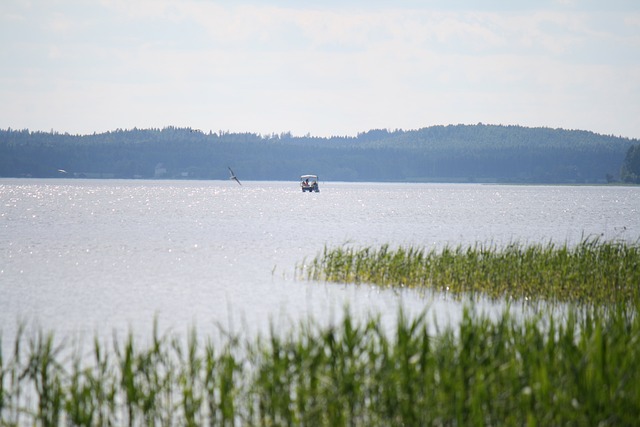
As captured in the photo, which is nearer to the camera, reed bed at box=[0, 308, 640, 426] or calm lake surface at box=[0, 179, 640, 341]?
reed bed at box=[0, 308, 640, 426]

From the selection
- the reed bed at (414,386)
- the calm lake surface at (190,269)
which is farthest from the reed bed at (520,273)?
the reed bed at (414,386)

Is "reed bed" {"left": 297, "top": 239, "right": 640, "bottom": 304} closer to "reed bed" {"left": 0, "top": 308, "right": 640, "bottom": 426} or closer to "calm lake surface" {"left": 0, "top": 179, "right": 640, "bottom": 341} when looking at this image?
"calm lake surface" {"left": 0, "top": 179, "right": 640, "bottom": 341}

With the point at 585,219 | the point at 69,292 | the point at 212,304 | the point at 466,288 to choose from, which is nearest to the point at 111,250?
the point at 69,292

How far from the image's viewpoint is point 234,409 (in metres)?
11.2

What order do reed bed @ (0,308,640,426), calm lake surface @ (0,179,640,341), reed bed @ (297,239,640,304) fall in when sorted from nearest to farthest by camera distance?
reed bed @ (0,308,640,426) → reed bed @ (297,239,640,304) → calm lake surface @ (0,179,640,341)

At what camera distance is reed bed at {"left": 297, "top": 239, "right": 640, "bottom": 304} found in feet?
76.1

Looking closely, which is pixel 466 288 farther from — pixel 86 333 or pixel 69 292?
pixel 69 292

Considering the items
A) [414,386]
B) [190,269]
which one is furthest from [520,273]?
[190,269]

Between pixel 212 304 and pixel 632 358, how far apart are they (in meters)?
16.9

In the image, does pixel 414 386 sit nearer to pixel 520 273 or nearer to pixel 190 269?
pixel 520 273

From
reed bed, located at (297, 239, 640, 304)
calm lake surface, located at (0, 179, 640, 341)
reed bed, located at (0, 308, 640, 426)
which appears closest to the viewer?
reed bed, located at (0, 308, 640, 426)

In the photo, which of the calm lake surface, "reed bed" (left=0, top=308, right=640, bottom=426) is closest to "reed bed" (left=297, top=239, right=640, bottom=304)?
the calm lake surface

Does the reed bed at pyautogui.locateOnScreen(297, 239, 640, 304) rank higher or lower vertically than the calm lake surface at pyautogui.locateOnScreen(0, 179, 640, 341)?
higher

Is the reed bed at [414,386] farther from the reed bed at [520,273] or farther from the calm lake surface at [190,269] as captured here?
the reed bed at [520,273]
